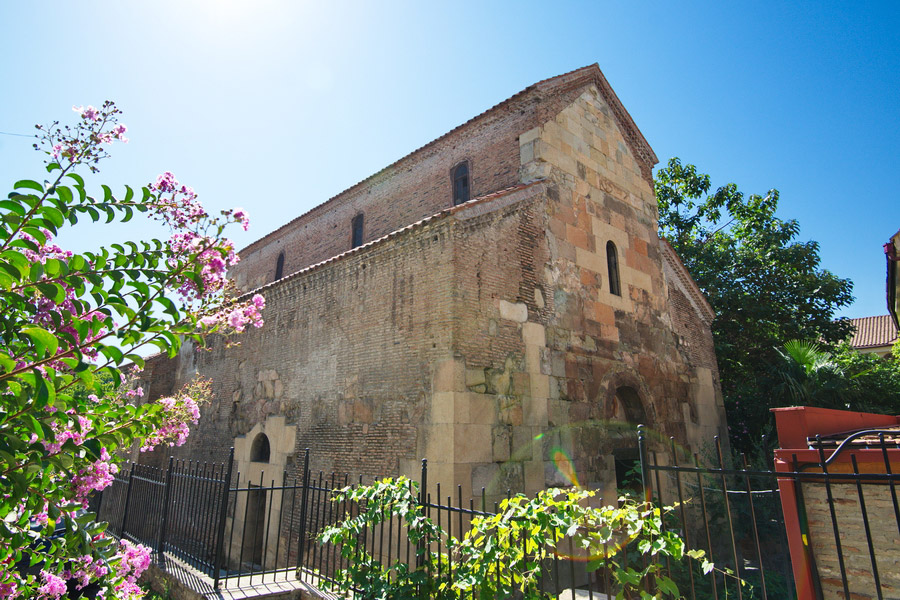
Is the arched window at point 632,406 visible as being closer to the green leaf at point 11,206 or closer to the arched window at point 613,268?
Answer: the arched window at point 613,268

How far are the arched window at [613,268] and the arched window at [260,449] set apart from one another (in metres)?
7.91

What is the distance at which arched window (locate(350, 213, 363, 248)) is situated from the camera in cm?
1461

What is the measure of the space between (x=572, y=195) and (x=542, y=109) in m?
1.90

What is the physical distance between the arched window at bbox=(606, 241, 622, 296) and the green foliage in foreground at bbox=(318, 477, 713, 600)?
722cm

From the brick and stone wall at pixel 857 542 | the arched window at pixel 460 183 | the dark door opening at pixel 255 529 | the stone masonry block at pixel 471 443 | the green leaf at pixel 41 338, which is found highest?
the arched window at pixel 460 183

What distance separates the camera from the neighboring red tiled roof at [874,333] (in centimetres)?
3381

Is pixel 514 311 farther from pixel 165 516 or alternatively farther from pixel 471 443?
pixel 165 516

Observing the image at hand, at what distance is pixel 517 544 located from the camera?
3.67m

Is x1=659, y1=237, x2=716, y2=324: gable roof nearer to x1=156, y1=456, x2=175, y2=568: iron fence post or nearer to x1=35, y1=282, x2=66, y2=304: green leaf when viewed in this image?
x1=156, y1=456, x2=175, y2=568: iron fence post

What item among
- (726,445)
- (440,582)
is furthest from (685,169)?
(440,582)

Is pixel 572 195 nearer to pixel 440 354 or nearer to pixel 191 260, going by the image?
pixel 440 354

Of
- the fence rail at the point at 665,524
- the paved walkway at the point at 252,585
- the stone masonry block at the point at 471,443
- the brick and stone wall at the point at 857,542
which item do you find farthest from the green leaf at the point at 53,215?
the brick and stone wall at the point at 857,542

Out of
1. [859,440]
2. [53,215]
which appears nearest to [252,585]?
[53,215]

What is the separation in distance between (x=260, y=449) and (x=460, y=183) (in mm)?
7443
